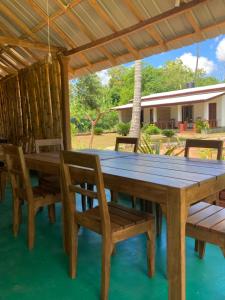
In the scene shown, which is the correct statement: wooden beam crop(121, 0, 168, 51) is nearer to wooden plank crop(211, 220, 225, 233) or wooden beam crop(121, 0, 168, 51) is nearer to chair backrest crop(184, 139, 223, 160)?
chair backrest crop(184, 139, 223, 160)

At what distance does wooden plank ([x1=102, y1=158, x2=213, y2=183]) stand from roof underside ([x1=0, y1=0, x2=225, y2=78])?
82.6 inches

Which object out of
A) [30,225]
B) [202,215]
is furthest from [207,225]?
[30,225]

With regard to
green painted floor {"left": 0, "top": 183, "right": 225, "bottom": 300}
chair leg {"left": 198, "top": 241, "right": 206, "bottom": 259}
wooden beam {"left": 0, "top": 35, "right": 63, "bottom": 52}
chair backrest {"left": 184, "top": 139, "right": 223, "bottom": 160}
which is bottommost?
green painted floor {"left": 0, "top": 183, "right": 225, "bottom": 300}

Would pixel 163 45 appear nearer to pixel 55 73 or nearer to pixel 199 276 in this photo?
pixel 55 73

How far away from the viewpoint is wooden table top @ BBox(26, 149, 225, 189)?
6.42 ft

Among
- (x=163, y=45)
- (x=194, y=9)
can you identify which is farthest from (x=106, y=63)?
(x=194, y=9)

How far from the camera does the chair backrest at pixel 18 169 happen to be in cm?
281

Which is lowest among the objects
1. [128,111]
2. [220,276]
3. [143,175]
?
[220,276]

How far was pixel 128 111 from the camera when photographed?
19.3 metres

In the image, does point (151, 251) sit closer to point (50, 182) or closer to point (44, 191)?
point (44, 191)

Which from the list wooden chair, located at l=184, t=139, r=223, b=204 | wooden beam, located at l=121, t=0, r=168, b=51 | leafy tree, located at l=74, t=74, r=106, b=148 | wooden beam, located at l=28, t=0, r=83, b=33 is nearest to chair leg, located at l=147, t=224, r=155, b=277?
wooden chair, located at l=184, t=139, r=223, b=204

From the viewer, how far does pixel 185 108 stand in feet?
58.7

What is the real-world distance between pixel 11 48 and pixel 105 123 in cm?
1326

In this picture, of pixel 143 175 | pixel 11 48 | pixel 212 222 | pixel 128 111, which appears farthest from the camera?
pixel 128 111
